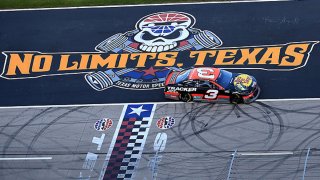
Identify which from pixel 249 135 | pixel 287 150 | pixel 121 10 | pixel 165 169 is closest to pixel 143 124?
pixel 165 169

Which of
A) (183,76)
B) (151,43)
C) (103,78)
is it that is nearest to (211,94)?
(183,76)

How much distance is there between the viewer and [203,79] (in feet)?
77.2

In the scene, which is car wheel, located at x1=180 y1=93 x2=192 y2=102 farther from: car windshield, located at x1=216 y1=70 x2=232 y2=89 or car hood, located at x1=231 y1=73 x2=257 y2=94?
car hood, located at x1=231 y1=73 x2=257 y2=94

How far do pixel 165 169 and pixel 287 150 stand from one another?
4.78 m

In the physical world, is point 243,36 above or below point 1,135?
above

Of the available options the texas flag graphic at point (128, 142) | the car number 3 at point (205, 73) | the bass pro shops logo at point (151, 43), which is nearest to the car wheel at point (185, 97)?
the car number 3 at point (205, 73)

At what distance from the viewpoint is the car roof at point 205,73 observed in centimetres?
2356

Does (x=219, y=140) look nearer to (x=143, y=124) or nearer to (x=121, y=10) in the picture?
(x=143, y=124)

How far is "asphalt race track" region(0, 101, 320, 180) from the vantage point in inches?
798

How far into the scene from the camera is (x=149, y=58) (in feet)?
89.4

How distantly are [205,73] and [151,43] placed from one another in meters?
5.52

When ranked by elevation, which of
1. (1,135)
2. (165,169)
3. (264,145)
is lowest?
(1,135)

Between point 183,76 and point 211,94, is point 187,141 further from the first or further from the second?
point 183,76

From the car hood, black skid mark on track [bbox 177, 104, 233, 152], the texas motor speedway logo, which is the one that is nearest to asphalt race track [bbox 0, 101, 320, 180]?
black skid mark on track [bbox 177, 104, 233, 152]
